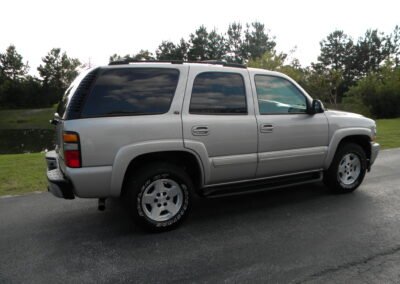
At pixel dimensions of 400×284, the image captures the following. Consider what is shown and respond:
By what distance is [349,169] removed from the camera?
226 inches

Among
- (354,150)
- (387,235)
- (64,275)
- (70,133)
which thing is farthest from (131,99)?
(354,150)

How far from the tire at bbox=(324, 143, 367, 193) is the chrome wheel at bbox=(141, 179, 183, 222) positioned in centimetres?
258

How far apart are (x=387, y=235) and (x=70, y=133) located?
3.61m

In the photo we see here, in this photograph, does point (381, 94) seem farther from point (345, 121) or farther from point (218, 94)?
point (218, 94)

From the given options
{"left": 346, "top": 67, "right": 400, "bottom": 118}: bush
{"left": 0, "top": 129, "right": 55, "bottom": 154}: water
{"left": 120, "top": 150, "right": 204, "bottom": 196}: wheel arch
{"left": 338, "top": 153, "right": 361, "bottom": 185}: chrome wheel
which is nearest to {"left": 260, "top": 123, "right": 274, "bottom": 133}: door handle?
{"left": 120, "top": 150, "right": 204, "bottom": 196}: wheel arch

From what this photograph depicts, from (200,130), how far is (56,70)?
77914 mm

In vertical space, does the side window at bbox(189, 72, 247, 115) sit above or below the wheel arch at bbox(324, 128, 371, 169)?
above

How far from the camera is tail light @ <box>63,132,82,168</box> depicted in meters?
3.78

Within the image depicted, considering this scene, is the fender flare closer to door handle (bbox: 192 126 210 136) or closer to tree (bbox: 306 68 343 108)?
door handle (bbox: 192 126 210 136)

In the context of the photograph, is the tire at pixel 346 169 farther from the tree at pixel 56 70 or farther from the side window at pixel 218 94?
the tree at pixel 56 70

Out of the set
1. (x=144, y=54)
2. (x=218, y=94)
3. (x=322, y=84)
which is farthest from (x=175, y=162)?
(x=144, y=54)

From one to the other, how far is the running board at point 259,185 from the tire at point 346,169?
24cm

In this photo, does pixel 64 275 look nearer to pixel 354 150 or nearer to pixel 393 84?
pixel 354 150

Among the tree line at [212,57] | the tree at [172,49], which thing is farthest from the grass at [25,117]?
the tree at [172,49]
